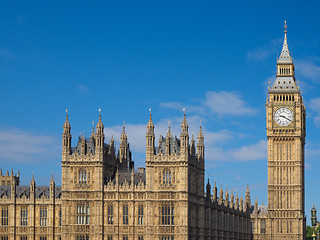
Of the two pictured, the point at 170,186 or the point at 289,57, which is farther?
the point at 289,57

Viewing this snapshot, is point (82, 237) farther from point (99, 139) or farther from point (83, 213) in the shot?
point (99, 139)

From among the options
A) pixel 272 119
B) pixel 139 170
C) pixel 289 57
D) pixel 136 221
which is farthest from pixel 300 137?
pixel 136 221

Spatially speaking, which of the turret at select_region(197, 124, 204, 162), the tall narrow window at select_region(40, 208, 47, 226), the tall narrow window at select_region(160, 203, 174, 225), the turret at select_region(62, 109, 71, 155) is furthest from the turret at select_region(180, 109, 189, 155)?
the tall narrow window at select_region(40, 208, 47, 226)

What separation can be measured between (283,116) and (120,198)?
210ft

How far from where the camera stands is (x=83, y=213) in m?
117

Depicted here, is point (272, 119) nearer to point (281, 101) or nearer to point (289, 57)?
point (281, 101)

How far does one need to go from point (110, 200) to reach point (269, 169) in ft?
199

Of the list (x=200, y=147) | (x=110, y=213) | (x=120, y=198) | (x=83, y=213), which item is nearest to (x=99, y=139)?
(x=120, y=198)

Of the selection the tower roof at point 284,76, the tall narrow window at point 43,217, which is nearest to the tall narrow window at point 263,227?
the tower roof at point 284,76

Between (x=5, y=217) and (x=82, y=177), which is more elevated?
(x=82, y=177)

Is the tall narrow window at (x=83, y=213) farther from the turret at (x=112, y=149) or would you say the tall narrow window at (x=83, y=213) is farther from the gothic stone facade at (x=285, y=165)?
the gothic stone facade at (x=285, y=165)

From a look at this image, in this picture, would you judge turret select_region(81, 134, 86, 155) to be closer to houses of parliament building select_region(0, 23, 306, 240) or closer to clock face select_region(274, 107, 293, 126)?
houses of parliament building select_region(0, 23, 306, 240)

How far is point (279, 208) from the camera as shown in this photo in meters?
167

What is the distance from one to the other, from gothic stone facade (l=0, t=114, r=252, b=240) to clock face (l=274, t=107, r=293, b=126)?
2022 inches
